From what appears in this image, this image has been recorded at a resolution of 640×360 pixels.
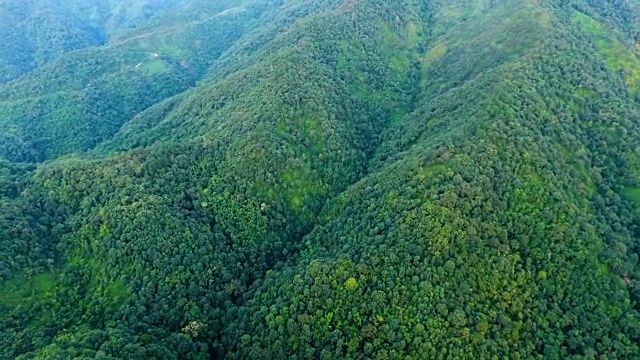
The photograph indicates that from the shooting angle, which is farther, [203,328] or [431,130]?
[431,130]

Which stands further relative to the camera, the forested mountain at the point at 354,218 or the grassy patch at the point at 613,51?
the grassy patch at the point at 613,51

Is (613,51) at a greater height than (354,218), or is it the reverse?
(354,218)

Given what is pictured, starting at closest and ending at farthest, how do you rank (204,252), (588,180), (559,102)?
(204,252)
(588,180)
(559,102)

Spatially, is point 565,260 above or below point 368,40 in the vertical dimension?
below

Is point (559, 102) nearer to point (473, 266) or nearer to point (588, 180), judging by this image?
point (588, 180)

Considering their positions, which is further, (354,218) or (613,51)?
(613,51)

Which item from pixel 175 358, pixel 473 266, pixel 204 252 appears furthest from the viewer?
pixel 204 252

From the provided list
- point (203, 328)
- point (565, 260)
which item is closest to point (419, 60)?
point (565, 260)

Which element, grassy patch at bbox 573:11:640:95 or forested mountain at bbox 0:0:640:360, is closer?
forested mountain at bbox 0:0:640:360
